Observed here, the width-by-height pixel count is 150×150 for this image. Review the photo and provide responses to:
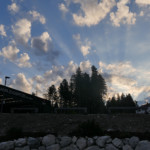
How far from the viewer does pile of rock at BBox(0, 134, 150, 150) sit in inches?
327

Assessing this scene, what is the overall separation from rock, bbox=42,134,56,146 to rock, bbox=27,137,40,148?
308mm

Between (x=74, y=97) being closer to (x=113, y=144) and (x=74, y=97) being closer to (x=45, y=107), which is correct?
(x=45, y=107)

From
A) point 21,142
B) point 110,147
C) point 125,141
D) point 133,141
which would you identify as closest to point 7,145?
point 21,142

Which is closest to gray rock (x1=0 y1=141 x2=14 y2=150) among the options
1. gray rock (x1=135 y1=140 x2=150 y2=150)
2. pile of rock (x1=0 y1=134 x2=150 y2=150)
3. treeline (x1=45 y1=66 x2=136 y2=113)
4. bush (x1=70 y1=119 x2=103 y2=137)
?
pile of rock (x1=0 y1=134 x2=150 y2=150)

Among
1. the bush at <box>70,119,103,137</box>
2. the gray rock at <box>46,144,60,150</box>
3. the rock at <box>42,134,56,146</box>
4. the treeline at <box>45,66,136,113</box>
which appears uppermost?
the treeline at <box>45,66,136,113</box>

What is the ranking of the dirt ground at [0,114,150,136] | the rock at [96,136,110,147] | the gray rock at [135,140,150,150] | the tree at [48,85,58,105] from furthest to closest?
the tree at [48,85,58,105] < the dirt ground at [0,114,150,136] < the rock at [96,136,110,147] < the gray rock at [135,140,150,150]

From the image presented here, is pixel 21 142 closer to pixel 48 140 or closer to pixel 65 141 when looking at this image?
pixel 48 140

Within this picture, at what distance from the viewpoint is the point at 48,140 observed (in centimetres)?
923

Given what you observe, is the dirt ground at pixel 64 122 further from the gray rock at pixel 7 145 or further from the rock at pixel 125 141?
the rock at pixel 125 141

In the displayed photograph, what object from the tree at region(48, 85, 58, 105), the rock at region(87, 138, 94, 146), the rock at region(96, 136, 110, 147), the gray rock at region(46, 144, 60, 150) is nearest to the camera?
the rock at region(96, 136, 110, 147)

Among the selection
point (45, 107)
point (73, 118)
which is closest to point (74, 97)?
point (45, 107)

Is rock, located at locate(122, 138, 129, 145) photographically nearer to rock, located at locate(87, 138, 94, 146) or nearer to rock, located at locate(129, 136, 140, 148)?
rock, located at locate(129, 136, 140, 148)

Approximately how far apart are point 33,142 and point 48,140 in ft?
2.53

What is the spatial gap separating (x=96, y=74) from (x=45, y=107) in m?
35.6
